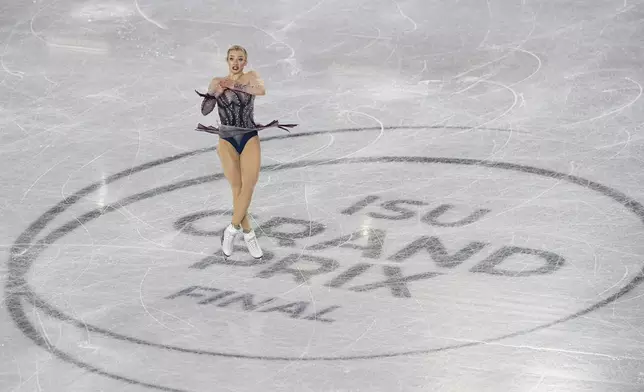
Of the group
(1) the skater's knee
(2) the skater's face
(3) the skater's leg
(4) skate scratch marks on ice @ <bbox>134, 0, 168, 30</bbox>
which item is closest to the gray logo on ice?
(3) the skater's leg

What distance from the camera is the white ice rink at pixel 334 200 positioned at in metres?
6.85

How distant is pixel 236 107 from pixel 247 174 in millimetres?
432

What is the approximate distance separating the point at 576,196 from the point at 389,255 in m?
1.56

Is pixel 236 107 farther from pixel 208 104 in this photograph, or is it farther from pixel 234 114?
pixel 208 104

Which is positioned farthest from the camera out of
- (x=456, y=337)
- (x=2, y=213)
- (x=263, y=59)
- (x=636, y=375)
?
(x=263, y=59)

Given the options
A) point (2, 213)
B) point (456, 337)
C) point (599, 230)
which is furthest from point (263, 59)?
point (456, 337)

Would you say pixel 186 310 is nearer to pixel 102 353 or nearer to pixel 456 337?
pixel 102 353

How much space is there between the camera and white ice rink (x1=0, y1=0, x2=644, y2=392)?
270 inches

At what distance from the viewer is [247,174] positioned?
7867mm

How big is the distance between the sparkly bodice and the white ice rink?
2.94 ft

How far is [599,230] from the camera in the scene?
826cm

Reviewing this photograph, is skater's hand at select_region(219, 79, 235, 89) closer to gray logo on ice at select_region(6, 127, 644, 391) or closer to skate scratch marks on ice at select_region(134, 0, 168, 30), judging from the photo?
gray logo on ice at select_region(6, 127, 644, 391)

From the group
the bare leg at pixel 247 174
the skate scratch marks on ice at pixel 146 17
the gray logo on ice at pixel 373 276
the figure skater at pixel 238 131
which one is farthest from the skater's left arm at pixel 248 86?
the skate scratch marks on ice at pixel 146 17

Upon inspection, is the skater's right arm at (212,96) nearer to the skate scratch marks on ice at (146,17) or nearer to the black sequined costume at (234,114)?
the black sequined costume at (234,114)
